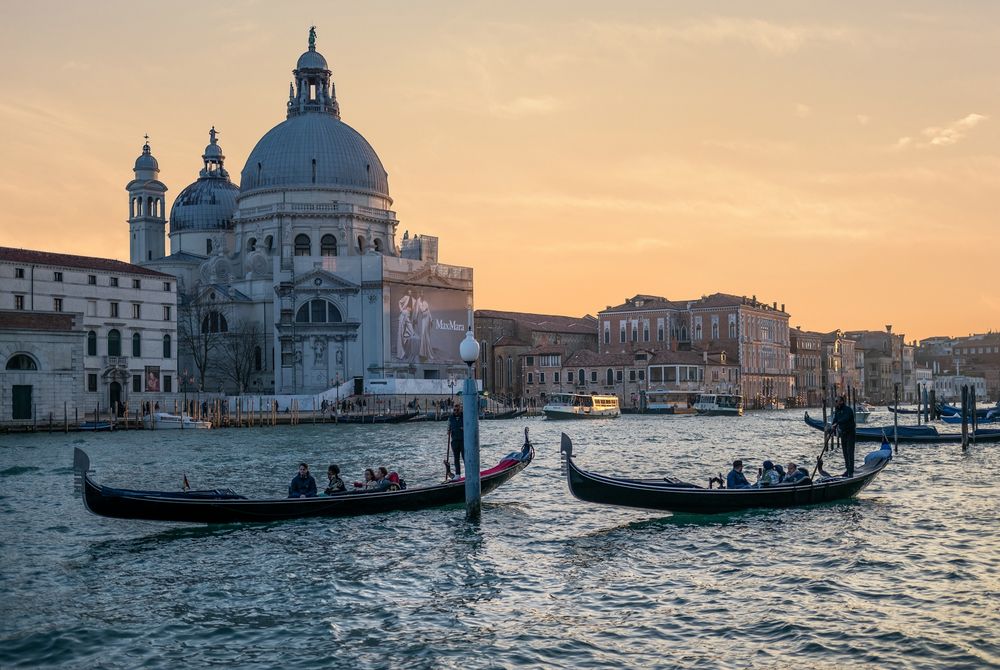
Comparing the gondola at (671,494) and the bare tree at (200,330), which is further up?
the bare tree at (200,330)

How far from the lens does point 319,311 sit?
71.1 m

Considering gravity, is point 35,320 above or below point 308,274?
below

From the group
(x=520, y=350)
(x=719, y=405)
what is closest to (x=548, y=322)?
(x=520, y=350)

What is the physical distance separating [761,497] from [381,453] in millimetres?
19621

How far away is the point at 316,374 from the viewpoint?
6981cm

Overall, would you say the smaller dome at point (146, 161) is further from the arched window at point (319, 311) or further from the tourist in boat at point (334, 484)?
the tourist in boat at point (334, 484)

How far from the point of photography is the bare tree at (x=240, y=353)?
72.4 m

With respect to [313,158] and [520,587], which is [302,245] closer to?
[313,158]

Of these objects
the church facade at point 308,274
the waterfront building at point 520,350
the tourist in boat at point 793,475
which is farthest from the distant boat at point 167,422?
the tourist in boat at point 793,475

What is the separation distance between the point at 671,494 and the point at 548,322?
3074 inches

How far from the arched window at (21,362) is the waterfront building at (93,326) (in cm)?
6

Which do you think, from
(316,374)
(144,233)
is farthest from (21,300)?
(144,233)

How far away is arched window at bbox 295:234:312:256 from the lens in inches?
2992

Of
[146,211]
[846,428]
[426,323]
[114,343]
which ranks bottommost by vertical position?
[846,428]
